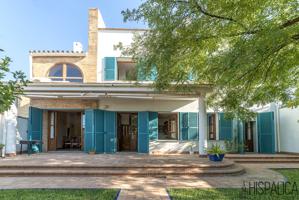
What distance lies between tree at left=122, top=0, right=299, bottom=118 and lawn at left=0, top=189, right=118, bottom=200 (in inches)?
162

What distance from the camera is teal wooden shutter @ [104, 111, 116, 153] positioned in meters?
15.1

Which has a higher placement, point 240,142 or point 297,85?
point 297,85

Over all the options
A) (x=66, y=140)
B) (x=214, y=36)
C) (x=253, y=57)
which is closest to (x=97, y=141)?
(x=66, y=140)

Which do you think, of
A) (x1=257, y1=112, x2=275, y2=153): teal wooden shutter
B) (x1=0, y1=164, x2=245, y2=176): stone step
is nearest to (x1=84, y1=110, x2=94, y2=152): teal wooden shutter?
(x1=0, y1=164, x2=245, y2=176): stone step

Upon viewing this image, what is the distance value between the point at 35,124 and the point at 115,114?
439 centimetres

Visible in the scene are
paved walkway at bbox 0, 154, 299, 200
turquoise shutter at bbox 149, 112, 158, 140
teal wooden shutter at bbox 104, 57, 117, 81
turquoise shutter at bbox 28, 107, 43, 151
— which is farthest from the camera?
teal wooden shutter at bbox 104, 57, 117, 81

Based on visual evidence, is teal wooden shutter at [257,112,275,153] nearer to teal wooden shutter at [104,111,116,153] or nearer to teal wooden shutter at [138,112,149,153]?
teal wooden shutter at [138,112,149,153]

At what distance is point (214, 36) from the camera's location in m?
7.75

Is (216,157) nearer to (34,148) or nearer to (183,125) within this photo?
(183,125)

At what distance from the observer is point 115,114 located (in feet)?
50.4

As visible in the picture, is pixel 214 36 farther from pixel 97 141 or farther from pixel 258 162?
pixel 97 141

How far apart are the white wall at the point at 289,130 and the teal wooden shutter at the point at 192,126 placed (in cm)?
524

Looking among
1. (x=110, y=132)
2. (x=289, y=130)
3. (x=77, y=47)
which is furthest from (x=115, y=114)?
(x=289, y=130)

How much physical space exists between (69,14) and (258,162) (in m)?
12.7
